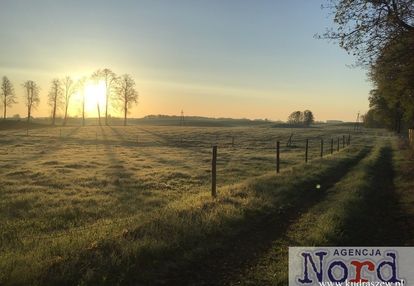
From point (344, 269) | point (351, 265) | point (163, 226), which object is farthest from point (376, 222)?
point (163, 226)

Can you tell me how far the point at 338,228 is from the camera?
1050 cm

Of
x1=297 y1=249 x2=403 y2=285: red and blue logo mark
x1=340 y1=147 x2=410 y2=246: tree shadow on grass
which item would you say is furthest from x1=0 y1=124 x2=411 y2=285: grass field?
x1=297 y1=249 x2=403 y2=285: red and blue logo mark

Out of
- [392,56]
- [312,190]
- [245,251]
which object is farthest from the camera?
[392,56]

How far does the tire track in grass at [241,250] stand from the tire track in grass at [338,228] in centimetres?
21

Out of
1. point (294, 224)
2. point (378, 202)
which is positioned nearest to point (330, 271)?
point (294, 224)

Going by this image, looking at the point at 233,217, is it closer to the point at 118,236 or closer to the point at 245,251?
the point at 245,251

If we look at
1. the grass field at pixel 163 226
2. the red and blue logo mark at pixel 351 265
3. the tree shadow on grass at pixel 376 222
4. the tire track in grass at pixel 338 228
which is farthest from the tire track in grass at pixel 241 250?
the tree shadow on grass at pixel 376 222

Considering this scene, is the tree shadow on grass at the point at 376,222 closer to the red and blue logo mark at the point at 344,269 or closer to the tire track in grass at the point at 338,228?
the tire track in grass at the point at 338,228

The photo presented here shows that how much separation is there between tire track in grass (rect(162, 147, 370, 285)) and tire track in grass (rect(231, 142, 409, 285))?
0.70 feet

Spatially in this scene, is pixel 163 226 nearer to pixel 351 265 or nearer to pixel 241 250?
pixel 241 250

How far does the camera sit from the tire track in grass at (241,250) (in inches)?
299

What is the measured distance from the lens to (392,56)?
1908cm

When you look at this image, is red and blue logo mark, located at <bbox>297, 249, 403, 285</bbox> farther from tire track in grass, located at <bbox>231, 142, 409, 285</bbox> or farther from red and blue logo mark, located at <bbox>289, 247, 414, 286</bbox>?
tire track in grass, located at <bbox>231, 142, 409, 285</bbox>

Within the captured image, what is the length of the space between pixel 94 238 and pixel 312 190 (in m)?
10.9
